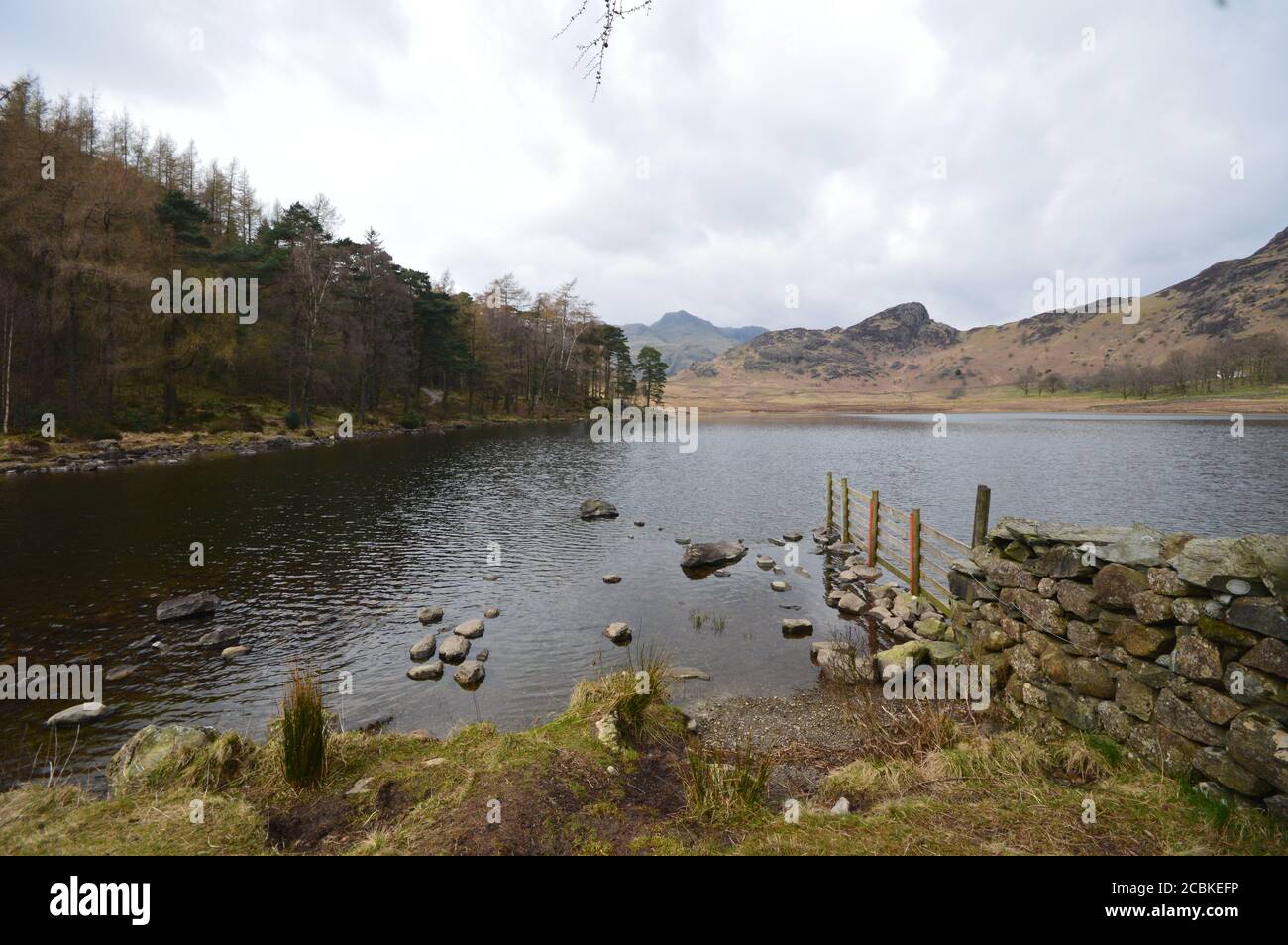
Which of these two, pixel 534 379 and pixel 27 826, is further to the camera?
pixel 534 379

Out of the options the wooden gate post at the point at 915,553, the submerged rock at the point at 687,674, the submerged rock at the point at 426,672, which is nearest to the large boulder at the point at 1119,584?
the submerged rock at the point at 687,674

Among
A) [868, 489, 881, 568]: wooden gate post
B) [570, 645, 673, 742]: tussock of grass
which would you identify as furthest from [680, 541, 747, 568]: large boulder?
[570, 645, 673, 742]: tussock of grass

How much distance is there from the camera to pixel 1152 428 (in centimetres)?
7088

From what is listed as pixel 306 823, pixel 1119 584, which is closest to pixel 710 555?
pixel 1119 584

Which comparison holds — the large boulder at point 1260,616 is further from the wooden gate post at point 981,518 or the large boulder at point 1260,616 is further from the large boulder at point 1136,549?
the wooden gate post at point 981,518

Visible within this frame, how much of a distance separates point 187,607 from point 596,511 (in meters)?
16.2

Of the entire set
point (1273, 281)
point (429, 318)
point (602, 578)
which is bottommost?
point (602, 578)

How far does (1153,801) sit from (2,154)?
64308 millimetres

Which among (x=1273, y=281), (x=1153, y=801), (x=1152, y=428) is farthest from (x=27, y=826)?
(x=1273, y=281)

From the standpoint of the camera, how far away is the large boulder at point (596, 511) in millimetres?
26547

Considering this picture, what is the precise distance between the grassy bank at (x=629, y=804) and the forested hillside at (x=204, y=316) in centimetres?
872

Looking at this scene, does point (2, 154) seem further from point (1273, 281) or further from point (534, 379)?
point (1273, 281)

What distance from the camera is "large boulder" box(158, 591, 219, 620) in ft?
44.0
